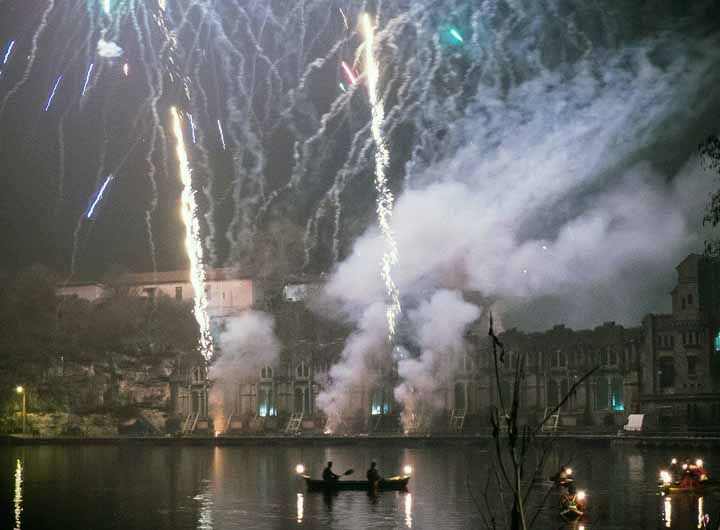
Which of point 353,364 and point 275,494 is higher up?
point 353,364

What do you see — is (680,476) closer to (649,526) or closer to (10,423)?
(649,526)

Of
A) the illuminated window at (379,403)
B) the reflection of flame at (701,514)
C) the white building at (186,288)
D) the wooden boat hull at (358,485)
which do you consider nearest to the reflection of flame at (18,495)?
the wooden boat hull at (358,485)

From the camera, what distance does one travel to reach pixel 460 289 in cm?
8688

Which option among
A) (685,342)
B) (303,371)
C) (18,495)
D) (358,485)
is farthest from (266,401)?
(358,485)

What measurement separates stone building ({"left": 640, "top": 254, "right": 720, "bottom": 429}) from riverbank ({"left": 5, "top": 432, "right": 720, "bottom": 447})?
639 centimetres

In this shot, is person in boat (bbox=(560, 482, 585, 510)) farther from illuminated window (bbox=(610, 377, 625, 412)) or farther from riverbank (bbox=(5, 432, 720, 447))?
illuminated window (bbox=(610, 377, 625, 412))

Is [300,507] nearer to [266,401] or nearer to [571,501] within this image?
[571,501]

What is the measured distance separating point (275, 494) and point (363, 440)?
36868 mm

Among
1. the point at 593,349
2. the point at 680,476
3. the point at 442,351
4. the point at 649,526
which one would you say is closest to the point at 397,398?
the point at 442,351

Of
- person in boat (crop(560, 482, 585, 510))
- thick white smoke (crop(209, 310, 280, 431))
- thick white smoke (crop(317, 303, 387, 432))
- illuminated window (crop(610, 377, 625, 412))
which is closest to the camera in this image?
person in boat (crop(560, 482, 585, 510))

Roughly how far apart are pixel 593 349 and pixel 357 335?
20.8 meters

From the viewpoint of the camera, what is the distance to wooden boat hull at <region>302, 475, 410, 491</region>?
44.6 m

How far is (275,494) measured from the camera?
4512 cm

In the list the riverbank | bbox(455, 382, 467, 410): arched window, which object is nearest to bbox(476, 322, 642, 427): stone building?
bbox(455, 382, 467, 410): arched window
